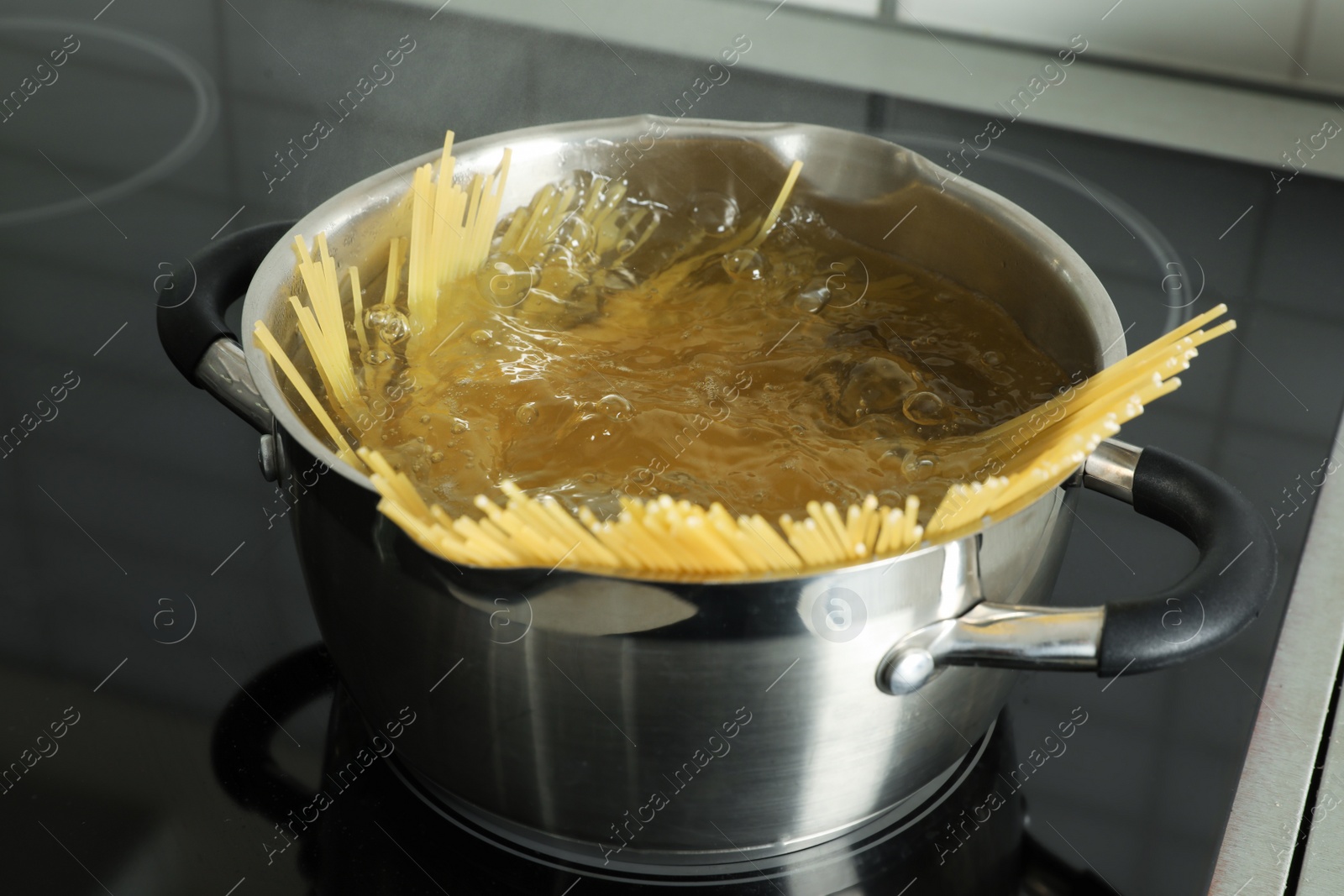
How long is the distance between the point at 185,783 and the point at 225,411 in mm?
343

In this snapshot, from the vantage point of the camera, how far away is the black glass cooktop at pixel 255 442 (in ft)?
2.27

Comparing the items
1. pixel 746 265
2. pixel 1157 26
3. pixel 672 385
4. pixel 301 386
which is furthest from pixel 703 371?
pixel 1157 26

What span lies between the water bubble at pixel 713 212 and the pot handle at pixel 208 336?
34cm

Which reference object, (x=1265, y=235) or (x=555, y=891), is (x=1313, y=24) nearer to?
(x=1265, y=235)

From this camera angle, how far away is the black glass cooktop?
692 mm

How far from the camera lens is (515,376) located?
2.64 ft

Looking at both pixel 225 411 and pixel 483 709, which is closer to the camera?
pixel 483 709

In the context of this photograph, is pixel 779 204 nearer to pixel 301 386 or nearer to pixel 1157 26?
pixel 301 386

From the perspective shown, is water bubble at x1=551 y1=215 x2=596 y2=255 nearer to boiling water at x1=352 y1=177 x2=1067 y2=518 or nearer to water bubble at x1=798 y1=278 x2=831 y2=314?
boiling water at x1=352 y1=177 x2=1067 y2=518

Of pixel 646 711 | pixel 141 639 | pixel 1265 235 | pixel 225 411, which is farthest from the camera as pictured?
pixel 1265 235

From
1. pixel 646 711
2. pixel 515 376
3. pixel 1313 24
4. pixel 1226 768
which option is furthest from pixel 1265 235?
pixel 646 711

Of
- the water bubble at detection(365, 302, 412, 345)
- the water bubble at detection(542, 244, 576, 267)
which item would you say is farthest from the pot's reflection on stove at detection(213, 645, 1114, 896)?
the water bubble at detection(542, 244, 576, 267)

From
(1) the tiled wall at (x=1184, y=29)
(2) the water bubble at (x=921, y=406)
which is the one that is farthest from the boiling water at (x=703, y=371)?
(1) the tiled wall at (x=1184, y=29)

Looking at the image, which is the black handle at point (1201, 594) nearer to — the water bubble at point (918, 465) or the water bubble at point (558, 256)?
the water bubble at point (918, 465)
